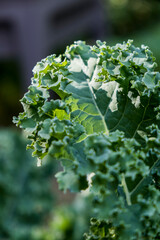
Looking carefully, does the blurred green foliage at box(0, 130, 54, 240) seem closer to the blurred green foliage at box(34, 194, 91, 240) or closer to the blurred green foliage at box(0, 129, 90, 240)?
the blurred green foliage at box(0, 129, 90, 240)

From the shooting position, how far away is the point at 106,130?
1.20m

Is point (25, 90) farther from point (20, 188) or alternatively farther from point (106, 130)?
point (106, 130)

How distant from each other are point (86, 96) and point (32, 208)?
2.39 m

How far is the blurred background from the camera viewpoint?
11.1 ft

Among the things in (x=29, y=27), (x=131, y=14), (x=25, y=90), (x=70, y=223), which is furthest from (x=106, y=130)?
(x=131, y=14)

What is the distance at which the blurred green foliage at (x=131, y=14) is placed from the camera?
59.8ft

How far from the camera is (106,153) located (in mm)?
979

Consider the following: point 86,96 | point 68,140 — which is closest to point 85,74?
point 86,96

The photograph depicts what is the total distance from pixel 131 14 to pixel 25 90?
11730mm

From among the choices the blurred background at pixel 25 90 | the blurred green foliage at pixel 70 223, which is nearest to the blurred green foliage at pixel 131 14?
the blurred background at pixel 25 90

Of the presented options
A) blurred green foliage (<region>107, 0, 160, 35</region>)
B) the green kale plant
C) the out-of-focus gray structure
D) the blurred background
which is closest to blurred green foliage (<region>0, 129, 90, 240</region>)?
the blurred background

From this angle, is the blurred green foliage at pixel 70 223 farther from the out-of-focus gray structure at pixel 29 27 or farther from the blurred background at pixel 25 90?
the out-of-focus gray structure at pixel 29 27

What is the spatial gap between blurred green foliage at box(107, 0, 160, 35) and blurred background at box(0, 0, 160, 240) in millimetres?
48

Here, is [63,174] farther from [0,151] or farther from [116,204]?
[0,151]
